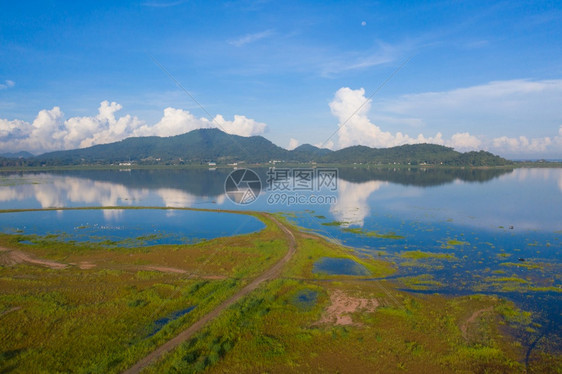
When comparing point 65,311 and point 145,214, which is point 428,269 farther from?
point 145,214

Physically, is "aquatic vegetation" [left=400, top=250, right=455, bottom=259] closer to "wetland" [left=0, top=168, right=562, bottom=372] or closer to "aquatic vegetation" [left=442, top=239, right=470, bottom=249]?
"wetland" [left=0, top=168, right=562, bottom=372]

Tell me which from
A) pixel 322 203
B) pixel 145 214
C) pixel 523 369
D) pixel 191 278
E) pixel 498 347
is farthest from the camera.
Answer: pixel 322 203

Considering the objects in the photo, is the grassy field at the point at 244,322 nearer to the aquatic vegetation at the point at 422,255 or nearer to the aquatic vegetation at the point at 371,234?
the aquatic vegetation at the point at 422,255

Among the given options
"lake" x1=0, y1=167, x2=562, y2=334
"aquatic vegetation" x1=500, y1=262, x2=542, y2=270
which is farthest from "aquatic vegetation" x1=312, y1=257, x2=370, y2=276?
"aquatic vegetation" x1=500, y1=262, x2=542, y2=270

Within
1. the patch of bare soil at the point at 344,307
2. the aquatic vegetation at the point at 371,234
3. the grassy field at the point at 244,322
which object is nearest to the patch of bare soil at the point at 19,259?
the grassy field at the point at 244,322

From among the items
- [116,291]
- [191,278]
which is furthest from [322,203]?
[116,291]
